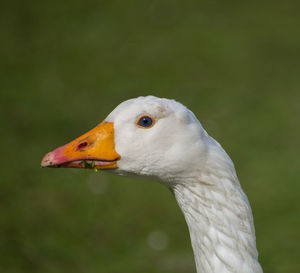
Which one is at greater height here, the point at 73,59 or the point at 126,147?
the point at 73,59

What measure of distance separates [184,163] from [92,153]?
55cm

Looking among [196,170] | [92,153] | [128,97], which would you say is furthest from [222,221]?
[128,97]

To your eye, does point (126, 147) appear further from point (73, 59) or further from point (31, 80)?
point (73, 59)

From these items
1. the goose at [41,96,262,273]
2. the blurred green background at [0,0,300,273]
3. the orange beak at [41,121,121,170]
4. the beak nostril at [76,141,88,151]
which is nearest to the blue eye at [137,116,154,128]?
the goose at [41,96,262,273]

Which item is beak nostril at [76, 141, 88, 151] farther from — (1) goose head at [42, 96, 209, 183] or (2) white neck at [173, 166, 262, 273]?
(2) white neck at [173, 166, 262, 273]

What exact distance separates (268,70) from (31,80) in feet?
17.6

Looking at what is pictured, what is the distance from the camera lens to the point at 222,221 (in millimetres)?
2857

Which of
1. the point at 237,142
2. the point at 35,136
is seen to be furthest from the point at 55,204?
the point at 237,142

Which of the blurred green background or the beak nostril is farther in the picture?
the blurred green background

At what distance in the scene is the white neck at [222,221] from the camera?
2.86 m

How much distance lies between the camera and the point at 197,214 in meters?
2.90

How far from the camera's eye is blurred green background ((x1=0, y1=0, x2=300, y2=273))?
21.1 ft

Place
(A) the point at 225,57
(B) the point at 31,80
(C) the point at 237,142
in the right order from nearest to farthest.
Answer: (C) the point at 237,142 → (B) the point at 31,80 → (A) the point at 225,57

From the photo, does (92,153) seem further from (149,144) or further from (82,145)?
(149,144)
